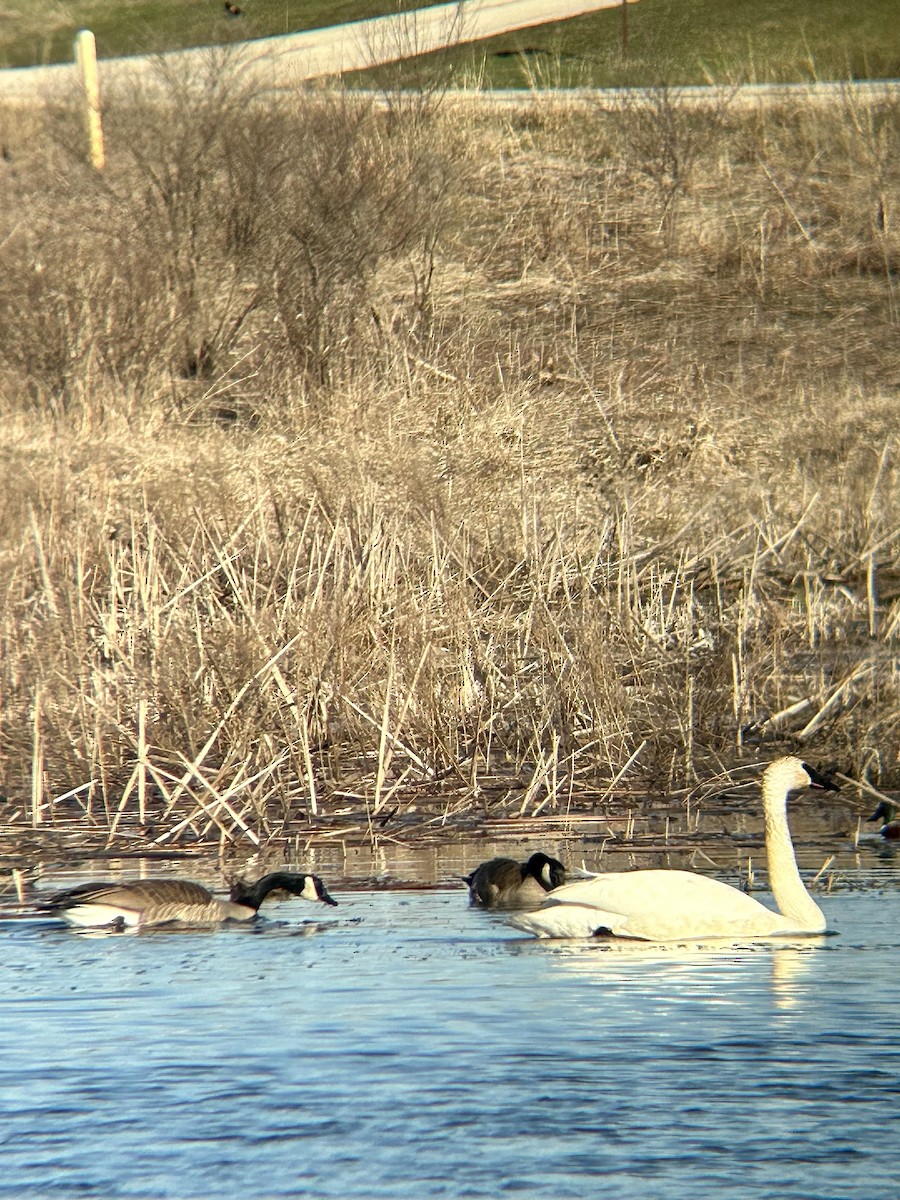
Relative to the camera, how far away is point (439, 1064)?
593 cm

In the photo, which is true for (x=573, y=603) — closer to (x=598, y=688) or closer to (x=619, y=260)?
(x=598, y=688)

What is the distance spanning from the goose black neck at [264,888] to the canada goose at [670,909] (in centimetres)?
88

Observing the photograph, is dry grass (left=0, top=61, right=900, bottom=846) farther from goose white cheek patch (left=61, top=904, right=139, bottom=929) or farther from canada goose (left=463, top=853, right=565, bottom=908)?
goose white cheek patch (left=61, top=904, right=139, bottom=929)

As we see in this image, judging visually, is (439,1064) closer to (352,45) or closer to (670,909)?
(670,909)

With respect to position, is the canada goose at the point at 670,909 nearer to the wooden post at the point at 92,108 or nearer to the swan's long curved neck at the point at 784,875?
the swan's long curved neck at the point at 784,875

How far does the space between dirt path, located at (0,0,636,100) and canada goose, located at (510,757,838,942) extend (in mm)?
16593

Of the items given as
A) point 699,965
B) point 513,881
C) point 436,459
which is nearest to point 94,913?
point 513,881

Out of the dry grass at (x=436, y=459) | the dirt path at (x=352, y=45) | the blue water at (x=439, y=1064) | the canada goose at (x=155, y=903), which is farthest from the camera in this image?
the dirt path at (x=352, y=45)

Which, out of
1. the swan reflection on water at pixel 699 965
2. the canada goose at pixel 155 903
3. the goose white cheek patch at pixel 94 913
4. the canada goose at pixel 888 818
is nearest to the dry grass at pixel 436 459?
the canada goose at pixel 888 818

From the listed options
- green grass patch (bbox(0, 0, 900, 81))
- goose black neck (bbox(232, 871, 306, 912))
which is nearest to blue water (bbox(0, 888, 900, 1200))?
goose black neck (bbox(232, 871, 306, 912))

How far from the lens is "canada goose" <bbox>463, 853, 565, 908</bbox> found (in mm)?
8078

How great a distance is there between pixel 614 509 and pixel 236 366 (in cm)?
810

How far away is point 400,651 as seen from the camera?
10609mm

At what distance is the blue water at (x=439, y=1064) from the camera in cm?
506
